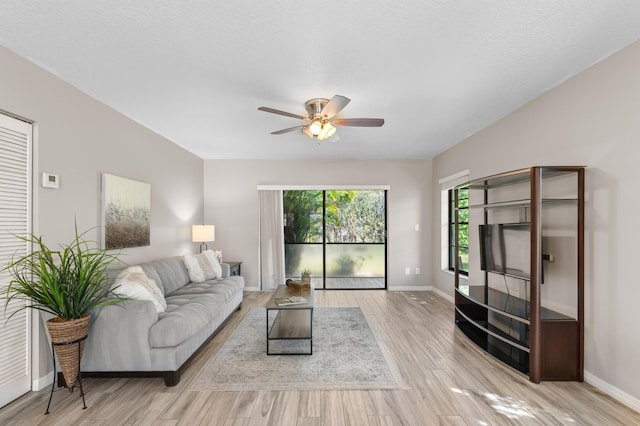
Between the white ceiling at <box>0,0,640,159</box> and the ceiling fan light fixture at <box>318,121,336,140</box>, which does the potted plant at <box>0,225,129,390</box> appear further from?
the ceiling fan light fixture at <box>318,121,336,140</box>

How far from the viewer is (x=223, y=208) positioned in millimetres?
5824

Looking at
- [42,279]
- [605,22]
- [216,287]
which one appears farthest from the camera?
[216,287]

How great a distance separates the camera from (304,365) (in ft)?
9.16

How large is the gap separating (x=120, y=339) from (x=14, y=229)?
116 cm

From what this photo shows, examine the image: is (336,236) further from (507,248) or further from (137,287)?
(137,287)

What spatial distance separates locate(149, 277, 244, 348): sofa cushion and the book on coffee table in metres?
0.73

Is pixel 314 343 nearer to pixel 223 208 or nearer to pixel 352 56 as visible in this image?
pixel 352 56

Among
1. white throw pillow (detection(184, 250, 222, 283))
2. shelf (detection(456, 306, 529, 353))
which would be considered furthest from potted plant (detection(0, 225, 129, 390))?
shelf (detection(456, 306, 529, 353))

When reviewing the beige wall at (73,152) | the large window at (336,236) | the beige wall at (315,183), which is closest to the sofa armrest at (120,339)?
the beige wall at (73,152)

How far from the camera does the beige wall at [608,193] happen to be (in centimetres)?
213

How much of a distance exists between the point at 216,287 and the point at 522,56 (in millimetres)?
3999

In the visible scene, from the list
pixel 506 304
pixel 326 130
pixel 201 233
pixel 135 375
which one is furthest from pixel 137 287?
pixel 506 304

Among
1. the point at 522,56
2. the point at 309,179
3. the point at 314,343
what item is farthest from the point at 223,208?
the point at 522,56

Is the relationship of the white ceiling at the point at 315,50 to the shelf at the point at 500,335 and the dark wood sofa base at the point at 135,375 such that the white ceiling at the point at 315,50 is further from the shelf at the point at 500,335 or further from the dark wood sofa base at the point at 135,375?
the dark wood sofa base at the point at 135,375
